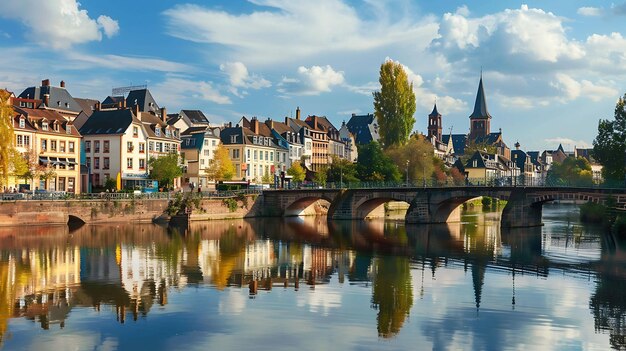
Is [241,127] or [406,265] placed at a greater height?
A: [241,127]

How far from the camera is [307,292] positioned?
37094mm

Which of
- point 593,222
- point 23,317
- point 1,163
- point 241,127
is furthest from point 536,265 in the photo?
point 241,127

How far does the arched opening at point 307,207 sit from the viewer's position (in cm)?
9456

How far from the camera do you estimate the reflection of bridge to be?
7456 centimetres

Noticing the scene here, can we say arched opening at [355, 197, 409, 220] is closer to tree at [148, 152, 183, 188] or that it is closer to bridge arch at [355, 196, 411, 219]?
bridge arch at [355, 196, 411, 219]

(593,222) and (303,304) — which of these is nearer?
(303,304)

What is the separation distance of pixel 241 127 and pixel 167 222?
38.7 metres

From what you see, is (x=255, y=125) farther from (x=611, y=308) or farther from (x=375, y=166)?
(x=611, y=308)

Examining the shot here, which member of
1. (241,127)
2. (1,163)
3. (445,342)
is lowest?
(445,342)

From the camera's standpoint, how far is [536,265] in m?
48.5

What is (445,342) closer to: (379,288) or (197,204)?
(379,288)

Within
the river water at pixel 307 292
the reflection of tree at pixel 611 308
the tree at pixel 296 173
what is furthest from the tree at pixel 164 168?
the reflection of tree at pixel 611 308

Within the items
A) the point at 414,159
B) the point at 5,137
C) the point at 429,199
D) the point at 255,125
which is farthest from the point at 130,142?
the point at 414,159

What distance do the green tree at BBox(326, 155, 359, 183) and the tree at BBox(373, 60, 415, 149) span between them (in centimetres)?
848
